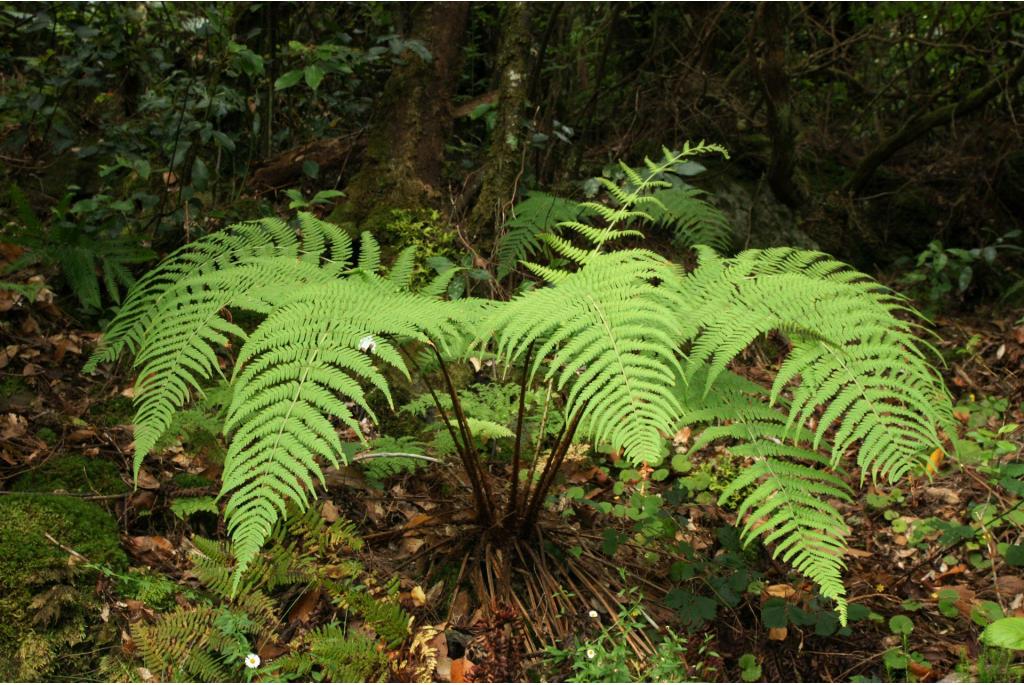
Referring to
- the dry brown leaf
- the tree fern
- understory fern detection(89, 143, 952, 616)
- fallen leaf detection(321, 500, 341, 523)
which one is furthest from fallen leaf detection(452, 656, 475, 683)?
the tree fern

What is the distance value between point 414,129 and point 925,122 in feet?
10.7

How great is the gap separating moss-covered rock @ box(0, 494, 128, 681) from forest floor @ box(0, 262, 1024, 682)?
94 millimetres

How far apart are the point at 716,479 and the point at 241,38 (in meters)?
3.49

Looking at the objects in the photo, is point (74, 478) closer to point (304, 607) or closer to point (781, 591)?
point (304, 607)

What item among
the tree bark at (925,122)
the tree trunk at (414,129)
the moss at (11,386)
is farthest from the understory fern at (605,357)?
the tree bark at (925,122)

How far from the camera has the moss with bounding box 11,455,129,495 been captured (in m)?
2.56

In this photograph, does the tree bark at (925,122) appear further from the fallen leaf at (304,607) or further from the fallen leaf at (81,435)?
the fallen leaf at (81,435)

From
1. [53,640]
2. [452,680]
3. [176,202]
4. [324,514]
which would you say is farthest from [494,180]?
[53,640]

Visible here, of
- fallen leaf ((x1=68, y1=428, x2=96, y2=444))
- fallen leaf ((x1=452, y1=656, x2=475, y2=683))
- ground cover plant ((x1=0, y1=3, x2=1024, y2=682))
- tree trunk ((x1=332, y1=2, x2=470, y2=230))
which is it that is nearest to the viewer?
ground cover plant ((x1=0, y1=3, x2=1024, y2=682))

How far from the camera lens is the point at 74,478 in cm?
264

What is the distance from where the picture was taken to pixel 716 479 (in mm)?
3178

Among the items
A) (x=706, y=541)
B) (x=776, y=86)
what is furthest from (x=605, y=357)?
Answer: (x=776, y=86)

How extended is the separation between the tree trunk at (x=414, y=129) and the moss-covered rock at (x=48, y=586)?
1894mm

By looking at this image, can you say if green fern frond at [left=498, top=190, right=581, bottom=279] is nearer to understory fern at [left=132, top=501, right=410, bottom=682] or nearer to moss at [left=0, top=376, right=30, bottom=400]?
understory fern at [left=132, top=501, right=410, bottom=682]
